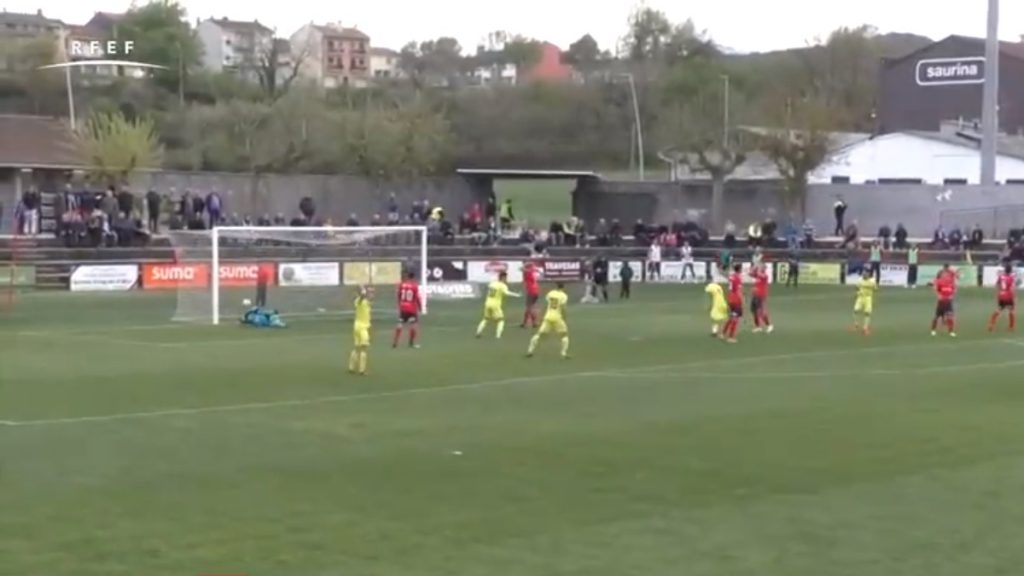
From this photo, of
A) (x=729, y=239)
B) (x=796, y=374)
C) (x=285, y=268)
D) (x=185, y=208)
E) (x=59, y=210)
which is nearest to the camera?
(x=796, y=374)

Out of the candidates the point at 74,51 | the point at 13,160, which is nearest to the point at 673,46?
the point at 74,51

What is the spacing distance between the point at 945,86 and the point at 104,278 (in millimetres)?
55813

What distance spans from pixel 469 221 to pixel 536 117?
110 feet

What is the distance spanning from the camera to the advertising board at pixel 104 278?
51.8 metres

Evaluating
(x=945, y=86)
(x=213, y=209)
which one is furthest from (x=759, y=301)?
(x=945, y=86)

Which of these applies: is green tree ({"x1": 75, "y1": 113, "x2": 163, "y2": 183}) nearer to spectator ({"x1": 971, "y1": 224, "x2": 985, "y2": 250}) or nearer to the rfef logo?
spectator ({"x1": 971, "y1": 224, "x2": 985, "y2": 250})

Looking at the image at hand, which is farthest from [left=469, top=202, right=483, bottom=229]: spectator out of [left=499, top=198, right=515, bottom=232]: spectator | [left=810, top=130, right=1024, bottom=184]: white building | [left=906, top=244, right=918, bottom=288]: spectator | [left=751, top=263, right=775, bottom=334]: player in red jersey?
[left=751, top=263, right=775, bottom=334]: player in red jersey

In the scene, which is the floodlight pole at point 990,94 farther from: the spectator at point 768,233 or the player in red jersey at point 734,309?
the player in red jersey at point 734,309

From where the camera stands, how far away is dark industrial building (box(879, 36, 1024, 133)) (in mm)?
90812

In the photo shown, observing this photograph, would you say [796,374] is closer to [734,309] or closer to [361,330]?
[734,309]

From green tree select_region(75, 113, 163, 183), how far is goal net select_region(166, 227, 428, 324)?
19.2 m

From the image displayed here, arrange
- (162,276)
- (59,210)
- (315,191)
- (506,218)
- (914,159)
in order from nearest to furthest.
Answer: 1. (162,276)
2. (59,210)
3. (506,218)
4. (315,191)
5. (914,159)

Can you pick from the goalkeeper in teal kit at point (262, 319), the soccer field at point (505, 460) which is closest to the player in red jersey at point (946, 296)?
the soccer field at point (505, 460)

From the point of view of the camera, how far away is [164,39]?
89562 millimetres
